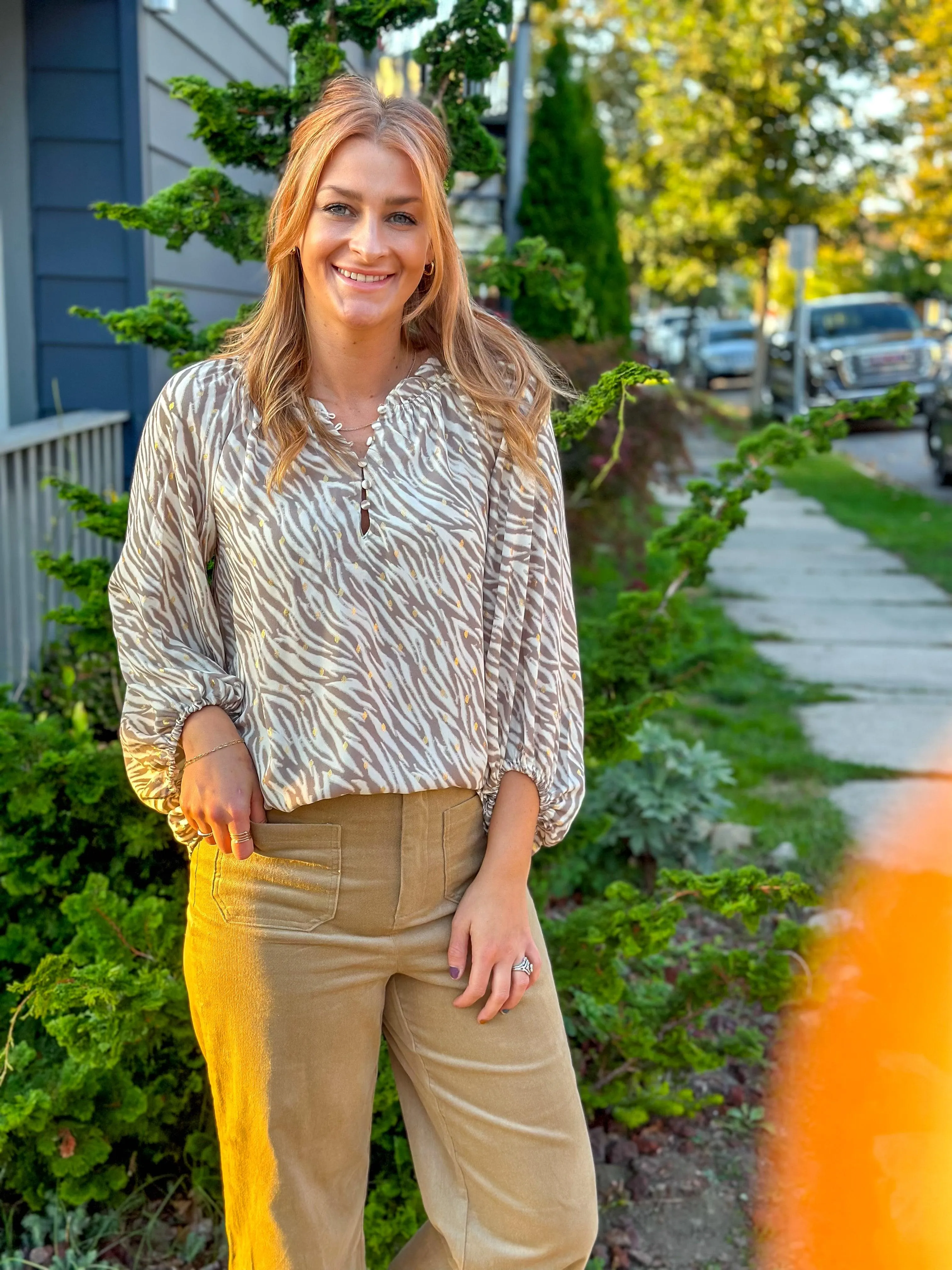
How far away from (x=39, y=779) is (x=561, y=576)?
131 cm

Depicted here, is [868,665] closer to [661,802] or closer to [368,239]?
[661,802]

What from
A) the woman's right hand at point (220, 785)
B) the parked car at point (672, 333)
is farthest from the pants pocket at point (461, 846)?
the parked car at point (672, 333)

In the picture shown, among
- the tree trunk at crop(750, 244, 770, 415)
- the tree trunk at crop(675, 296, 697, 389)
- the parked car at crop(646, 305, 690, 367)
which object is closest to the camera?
the tree trunk at crop(750, 244, 770, 415)

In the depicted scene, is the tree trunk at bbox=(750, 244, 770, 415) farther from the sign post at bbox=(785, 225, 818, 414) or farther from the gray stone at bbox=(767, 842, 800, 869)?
the gray stone at bbox=(767, 842, 800, 869)

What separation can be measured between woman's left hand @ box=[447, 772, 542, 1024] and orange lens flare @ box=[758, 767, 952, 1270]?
128cm

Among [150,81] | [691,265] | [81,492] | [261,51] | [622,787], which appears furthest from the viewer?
[691,265]

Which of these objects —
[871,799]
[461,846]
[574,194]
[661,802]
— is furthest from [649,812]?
[574,194]

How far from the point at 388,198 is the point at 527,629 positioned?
0.61 metres

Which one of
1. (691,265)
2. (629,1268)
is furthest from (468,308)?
(691,265)

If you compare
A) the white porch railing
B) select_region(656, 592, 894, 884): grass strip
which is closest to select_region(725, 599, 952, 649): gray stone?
select_region(656, 592, 894, 884): grass strip

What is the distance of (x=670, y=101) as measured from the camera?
794 inches

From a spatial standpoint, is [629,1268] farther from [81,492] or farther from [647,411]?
[647,411]

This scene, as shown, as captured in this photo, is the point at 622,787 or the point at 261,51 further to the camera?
the point at 261,51

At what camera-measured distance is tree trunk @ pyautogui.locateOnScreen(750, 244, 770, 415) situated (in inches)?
864
